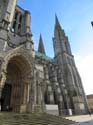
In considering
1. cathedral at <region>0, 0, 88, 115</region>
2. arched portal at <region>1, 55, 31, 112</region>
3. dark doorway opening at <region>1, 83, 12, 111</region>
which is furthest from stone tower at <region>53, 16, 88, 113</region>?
arched portal at <region>1, 55, 31, 112</region>

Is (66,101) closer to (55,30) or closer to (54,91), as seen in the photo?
(54,91)

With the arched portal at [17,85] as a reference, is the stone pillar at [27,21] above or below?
above

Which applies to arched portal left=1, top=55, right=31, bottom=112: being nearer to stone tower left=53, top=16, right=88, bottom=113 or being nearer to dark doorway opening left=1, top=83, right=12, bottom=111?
dark doorway opening left=1, top=83, right=12, bottom=111

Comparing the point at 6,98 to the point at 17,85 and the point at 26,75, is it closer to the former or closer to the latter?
the point at 17,85

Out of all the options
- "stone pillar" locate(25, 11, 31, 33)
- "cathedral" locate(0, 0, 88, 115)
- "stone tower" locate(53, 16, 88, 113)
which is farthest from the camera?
"stone tower" locate(53, 16, 88, 113)

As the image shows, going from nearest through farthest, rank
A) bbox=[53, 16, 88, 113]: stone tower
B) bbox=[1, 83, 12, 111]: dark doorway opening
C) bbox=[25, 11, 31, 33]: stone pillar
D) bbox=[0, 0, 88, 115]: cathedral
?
bbox=[0, 0, 88, 115]: cathedral < bbox=[1, 83, 12, 111]: dark doorway opening < bbox=[25, 11, 31, 33]: stone pillar < bbox=[53, 16, 88, 113]: stone tower

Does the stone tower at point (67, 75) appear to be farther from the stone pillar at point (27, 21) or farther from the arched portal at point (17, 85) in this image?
the stone pillar at point (27, 21)

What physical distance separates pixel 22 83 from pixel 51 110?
8832 mm

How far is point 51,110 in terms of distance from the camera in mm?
21781

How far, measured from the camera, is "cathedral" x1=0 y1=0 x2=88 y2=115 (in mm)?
15265

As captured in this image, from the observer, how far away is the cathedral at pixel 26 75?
50.1ft

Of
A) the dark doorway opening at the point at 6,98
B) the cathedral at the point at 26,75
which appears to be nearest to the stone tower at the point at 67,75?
the cathedral at the point at 26,75

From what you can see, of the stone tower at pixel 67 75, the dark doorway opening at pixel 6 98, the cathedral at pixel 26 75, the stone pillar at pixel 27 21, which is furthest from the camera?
the stone tower at pixel 67 75

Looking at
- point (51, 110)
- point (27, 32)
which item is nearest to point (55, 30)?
point (27, 32)
